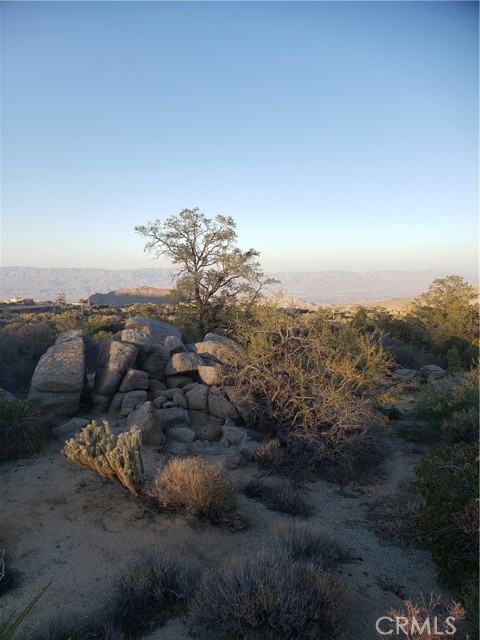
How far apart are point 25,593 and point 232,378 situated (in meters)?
5.81

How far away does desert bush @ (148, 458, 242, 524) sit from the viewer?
5.69m

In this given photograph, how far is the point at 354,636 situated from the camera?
3.74m

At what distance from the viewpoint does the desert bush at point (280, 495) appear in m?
6.12

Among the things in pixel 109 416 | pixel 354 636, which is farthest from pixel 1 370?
pixel 354 636

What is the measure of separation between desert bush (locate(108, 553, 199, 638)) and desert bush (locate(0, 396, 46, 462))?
3995 mm

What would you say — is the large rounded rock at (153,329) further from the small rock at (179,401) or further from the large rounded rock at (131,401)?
the small rock at (179,401)

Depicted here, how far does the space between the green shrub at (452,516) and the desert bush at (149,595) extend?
2.59 metres

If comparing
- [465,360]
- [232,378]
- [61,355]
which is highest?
[61,355]

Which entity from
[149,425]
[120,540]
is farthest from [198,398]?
[120,540]

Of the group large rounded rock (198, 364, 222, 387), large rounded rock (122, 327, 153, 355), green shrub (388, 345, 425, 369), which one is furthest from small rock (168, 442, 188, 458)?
green shrub (388, 345, 425, 369)

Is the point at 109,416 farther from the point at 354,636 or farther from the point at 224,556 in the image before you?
the point at 354,636

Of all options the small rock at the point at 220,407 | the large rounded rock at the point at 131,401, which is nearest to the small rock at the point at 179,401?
the small rock at the point at 220,407

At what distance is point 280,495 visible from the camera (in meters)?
6.27

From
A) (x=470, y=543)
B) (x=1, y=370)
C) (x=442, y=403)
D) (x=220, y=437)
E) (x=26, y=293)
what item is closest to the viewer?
(x=470, y=543)
